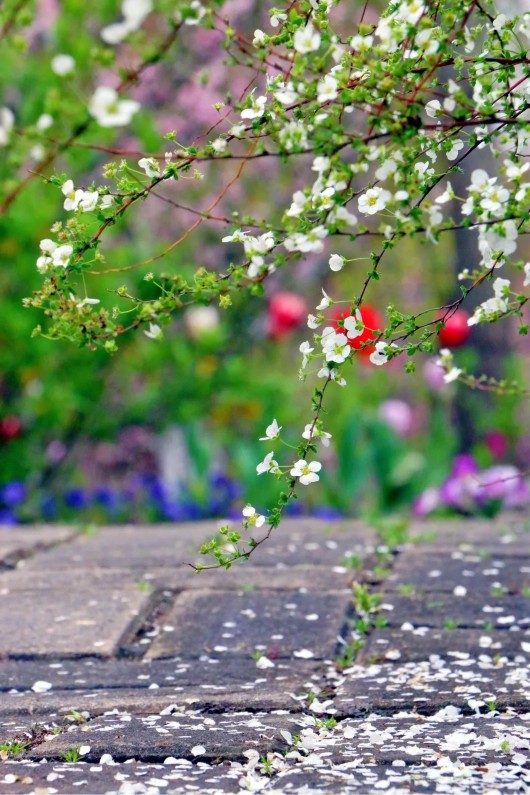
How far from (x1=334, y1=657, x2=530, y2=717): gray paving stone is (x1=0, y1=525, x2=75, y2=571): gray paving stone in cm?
137

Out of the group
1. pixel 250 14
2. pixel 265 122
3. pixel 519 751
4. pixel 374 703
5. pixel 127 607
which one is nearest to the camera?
pixel 265 122

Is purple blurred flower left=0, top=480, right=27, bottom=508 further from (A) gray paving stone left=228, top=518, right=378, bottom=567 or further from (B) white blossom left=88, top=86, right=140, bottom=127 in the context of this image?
(B) white blossom left=88, top=86, right=140, bottom=127

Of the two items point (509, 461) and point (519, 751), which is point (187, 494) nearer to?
point (509, 461)

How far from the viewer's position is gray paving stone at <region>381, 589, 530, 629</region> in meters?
2.42

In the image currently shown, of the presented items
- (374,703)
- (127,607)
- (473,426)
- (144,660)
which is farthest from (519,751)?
(473,426)

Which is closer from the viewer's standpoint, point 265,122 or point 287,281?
point 265,122

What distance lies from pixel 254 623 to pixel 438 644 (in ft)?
1.41

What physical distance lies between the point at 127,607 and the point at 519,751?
1206 millimetres

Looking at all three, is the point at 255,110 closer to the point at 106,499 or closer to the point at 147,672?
the point at 147,672

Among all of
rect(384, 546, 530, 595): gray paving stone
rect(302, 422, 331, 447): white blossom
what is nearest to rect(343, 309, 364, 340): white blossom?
rect(302, 422, 331, 447): white blossom

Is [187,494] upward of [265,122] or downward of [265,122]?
downward

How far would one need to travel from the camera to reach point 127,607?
2.60 m

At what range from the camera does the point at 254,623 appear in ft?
8.13

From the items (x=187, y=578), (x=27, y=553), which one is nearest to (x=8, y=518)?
(x=27, y=553)
